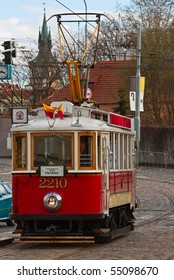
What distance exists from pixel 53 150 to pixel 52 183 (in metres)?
0.67

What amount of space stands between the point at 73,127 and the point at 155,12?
4606 centimetres

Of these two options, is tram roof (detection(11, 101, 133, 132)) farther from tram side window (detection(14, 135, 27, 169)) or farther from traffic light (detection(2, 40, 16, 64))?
traffic light (detection(2, 40, 16, 64))

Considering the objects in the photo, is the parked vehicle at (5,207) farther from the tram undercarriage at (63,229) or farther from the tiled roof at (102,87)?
the tiled roof at (102,87)

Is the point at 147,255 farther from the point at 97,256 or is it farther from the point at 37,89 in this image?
the point at 37,89

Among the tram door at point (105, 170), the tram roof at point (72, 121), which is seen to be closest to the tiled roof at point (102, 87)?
the tram roof at point (72, 121)

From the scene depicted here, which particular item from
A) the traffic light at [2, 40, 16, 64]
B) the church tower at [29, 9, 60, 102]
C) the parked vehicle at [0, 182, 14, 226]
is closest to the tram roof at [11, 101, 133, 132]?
the traffic light at [2, 40, 16, 64]

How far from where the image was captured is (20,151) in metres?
18.2

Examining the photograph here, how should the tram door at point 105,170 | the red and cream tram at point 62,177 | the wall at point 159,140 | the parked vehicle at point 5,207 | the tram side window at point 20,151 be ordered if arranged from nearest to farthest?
the red and cream tram at point 62,177 < the tram side window at point 20,151 < the tram door at point 105,170 < the parked vehicle at point 5,207 < the wall at point 159,140

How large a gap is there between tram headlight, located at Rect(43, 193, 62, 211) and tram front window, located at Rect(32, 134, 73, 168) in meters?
0.62

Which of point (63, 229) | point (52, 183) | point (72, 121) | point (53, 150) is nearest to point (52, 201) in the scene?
point (52, 183)

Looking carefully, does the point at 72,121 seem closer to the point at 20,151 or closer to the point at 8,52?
the point at 20,151

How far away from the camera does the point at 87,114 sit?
732 inches

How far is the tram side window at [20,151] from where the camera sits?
712 inches
